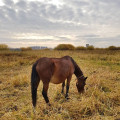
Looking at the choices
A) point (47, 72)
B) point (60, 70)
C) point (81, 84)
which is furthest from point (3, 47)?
point (47, 72)

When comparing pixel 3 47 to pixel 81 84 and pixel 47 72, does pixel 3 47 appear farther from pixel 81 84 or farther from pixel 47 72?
pixel 47 72

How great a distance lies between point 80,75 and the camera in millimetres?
4797

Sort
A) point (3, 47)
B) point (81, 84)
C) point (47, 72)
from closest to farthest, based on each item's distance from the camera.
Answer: point (47, 72) < point (81, 84) < point (3, 47)

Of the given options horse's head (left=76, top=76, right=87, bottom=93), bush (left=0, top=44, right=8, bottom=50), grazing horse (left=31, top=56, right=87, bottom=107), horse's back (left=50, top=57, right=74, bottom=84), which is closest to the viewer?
grazing horse (left=31, top=56, right=87, bottom=107)

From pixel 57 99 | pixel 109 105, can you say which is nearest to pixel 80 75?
pixel 57 99

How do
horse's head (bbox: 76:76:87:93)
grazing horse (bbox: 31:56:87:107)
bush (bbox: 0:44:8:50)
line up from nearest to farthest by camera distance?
grazing horse (bbox: 31:56:87:107) → horse's head (bbox: 76:76:87:93) → bush (bbox: 0:44:8:50)

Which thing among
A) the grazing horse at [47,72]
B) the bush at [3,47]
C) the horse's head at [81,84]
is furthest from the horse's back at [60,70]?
the bush at [3,47]

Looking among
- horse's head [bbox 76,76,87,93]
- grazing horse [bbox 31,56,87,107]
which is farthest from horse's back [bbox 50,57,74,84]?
horse's head [bbox 76,76,87,93]

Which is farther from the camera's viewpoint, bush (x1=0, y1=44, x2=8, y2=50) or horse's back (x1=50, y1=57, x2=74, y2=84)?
bush (x1=0, y1=44, x2=8, y2=50)

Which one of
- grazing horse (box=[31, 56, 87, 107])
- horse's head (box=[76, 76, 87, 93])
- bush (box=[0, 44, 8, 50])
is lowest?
horse's head (box=[76, 76, 87, 93])

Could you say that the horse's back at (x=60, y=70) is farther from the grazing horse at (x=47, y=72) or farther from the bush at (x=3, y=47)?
the bush at (x=3, y=47)

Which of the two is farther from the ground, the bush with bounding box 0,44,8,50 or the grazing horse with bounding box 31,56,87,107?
the bush with bounding box 0,44,8,50

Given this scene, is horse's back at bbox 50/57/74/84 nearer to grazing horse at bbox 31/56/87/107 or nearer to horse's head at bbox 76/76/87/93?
grazing horse at bbox 31/56/87/107

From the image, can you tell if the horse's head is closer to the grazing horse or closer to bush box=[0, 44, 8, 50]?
the grazing horse
